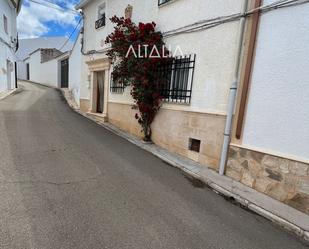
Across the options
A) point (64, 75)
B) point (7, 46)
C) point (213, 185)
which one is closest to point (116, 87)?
point (213, 185)

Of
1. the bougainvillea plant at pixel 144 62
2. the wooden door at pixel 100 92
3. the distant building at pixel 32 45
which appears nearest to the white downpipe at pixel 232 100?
the bougainvillea plant at pixel 144 62

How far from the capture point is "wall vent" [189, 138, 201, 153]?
5.30 meters

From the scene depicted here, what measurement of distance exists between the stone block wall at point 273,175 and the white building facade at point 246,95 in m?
0.01

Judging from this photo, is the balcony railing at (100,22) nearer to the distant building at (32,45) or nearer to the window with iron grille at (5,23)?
the window with iron grille at (5,23)

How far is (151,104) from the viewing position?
21.2ft

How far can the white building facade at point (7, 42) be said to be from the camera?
12555mm

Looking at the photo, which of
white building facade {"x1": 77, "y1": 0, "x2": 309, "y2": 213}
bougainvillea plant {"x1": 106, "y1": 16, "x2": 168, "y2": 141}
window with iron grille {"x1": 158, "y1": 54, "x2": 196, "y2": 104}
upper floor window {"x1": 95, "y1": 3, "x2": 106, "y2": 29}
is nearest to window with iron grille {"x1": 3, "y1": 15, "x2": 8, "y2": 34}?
upper floor window {"x1": 95, "y1": 3, "x2": 106, "y2": 29}

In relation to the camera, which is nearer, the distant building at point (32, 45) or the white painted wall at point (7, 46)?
the white painted wall at point (7, 46)

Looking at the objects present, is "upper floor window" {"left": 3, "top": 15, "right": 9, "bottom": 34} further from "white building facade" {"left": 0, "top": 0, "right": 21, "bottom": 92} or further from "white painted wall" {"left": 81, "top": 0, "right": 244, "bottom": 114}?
"white painted wall" {"left": 81, "top": 0, "right": 244, "bottom": 114}

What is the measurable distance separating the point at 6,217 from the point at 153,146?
429 centimetres

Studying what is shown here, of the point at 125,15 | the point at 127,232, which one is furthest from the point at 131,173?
the point at 125,15

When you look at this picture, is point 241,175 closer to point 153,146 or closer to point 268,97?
point 268,97

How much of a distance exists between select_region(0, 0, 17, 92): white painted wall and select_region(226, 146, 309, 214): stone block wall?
13.7 metres

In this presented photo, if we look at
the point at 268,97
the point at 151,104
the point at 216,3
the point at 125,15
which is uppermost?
the point at 125,15
